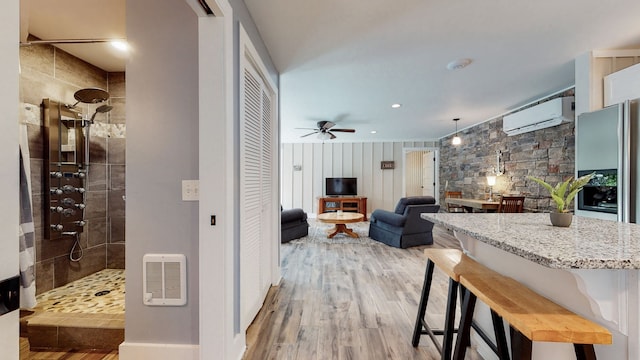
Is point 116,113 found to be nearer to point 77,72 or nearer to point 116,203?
point 77,72

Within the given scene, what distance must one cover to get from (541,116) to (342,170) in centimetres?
504

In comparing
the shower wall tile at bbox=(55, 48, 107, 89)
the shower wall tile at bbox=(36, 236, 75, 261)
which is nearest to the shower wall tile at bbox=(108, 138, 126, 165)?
the shower wall tile at bbox=(55, 48, 107, 89)

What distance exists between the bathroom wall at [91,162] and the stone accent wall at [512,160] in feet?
19.1

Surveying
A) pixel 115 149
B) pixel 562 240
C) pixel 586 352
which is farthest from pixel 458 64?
pixel 115 149

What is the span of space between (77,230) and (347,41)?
3.27 meters

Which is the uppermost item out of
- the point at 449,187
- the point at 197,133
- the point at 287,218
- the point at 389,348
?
the point at 197,133

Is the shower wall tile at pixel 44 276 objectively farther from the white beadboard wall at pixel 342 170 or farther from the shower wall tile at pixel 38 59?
the white beadboard wall at pixel 342 170

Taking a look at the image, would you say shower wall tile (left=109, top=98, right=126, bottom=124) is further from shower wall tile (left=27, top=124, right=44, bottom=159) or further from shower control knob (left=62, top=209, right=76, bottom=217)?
shower control knob (left=62, top=209, right=76, bottom=217)

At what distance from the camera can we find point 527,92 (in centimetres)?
374

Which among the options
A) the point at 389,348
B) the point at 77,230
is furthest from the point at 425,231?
the point at 77,230

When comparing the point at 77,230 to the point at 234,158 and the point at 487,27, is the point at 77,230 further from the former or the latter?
the point at 487,27

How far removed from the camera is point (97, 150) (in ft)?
9.36

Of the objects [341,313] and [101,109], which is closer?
[341,313]

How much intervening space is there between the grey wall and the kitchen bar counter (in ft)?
5.25
